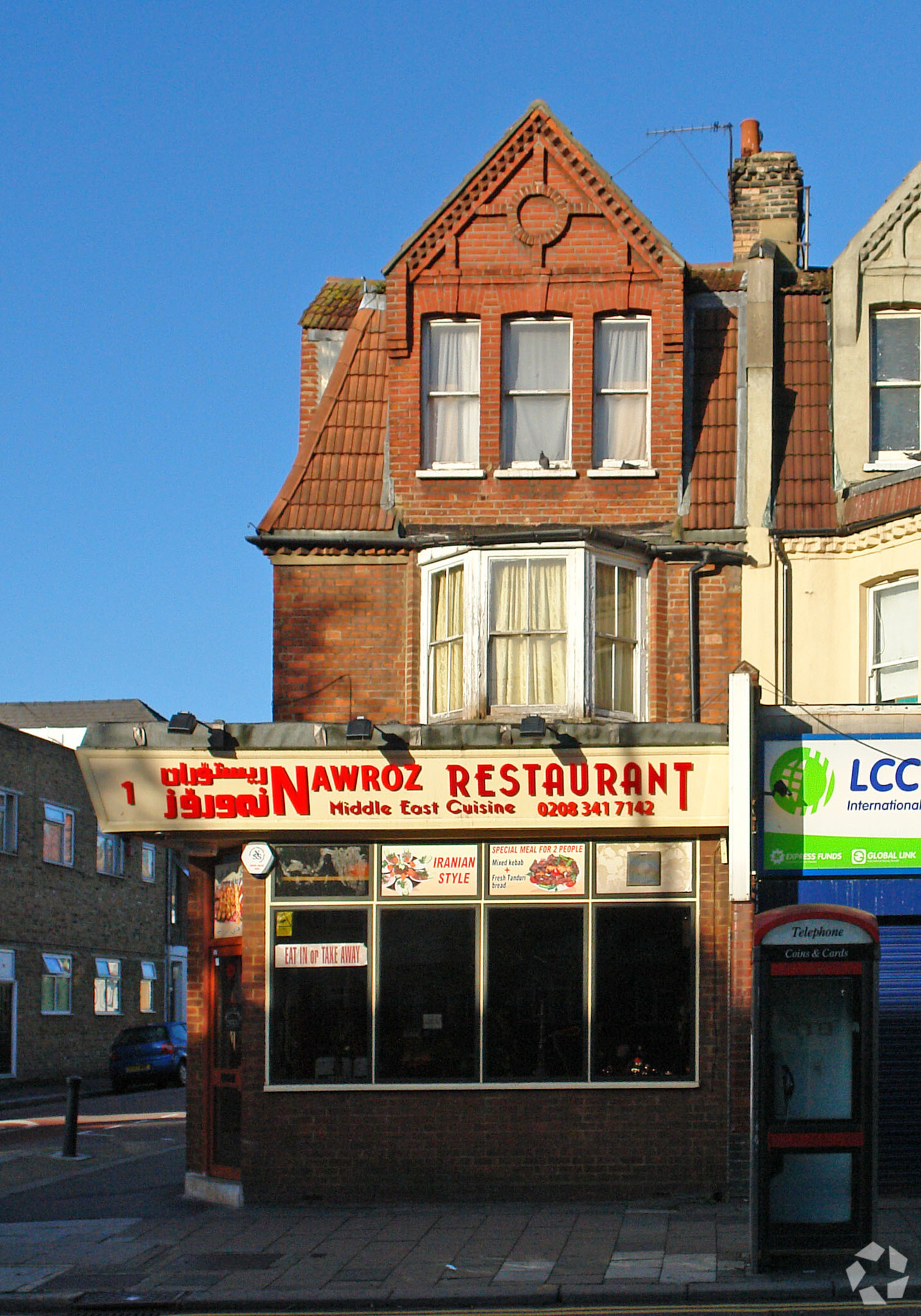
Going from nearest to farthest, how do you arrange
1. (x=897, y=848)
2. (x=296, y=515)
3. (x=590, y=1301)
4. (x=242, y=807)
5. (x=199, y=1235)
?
(x=590, y=1301)
(x=199, y=1235)
(x=897, y=848)
(x=242, y=807)
(x=296, y=515)

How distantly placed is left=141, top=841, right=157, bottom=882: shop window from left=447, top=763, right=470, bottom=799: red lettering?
3278 cm

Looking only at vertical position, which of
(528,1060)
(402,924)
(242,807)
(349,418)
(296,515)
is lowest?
(528,1060)

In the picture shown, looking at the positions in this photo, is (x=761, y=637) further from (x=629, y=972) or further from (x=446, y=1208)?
(x=446, y=1208)

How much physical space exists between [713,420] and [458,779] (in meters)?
4.84

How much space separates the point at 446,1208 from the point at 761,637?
639 centimetres

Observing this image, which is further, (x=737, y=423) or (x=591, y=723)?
(x=737, y=423)

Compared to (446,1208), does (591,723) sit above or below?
above

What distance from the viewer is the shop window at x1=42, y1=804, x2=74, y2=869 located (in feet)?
132

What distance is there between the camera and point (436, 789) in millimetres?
15617

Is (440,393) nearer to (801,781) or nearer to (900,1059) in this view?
(801,781)

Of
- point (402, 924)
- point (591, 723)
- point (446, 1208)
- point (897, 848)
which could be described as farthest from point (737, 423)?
point (446, 1208)

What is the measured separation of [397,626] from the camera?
16.8m

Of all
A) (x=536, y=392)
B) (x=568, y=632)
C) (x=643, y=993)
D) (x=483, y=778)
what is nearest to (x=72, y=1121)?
(x=483, y=778)

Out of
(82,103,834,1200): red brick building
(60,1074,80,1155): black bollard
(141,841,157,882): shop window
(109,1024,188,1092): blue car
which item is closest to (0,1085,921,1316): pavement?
(82,103,834,1200): red brick building
